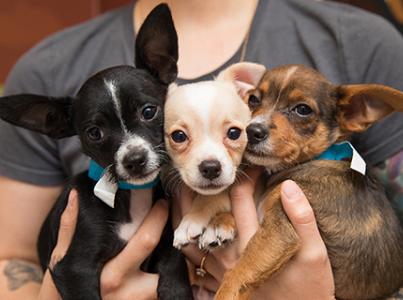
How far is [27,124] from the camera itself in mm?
1783

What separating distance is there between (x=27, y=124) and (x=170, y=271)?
2.33 ft

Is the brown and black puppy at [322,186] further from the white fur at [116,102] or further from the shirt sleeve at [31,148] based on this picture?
the shirt sleeve at [31,148]

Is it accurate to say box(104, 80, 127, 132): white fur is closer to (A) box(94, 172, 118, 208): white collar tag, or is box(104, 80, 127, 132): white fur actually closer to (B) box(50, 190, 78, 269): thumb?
(A) box(94, 172, 118, 208): white collar tag

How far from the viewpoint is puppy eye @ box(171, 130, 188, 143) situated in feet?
5.64

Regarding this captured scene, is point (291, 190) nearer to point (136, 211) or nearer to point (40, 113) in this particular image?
point (136, 211)

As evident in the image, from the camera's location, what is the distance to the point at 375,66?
2.15 metres

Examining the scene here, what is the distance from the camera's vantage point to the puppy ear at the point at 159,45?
5.82 ft

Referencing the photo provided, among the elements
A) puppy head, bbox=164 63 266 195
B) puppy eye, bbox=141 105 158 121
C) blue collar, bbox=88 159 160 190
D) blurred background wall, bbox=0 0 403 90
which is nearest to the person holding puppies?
blue collar, bbox=88 159 160 190

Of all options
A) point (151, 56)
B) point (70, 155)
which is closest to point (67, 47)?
point (70, 155)

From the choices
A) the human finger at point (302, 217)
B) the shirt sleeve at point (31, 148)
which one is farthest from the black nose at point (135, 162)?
the shirt sleeve at point (31, 148)

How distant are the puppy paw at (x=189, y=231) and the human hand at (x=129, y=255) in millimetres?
102

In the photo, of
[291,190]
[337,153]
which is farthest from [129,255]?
[337,153]

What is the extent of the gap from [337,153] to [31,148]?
4.44ft

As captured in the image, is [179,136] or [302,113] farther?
[302,113]
